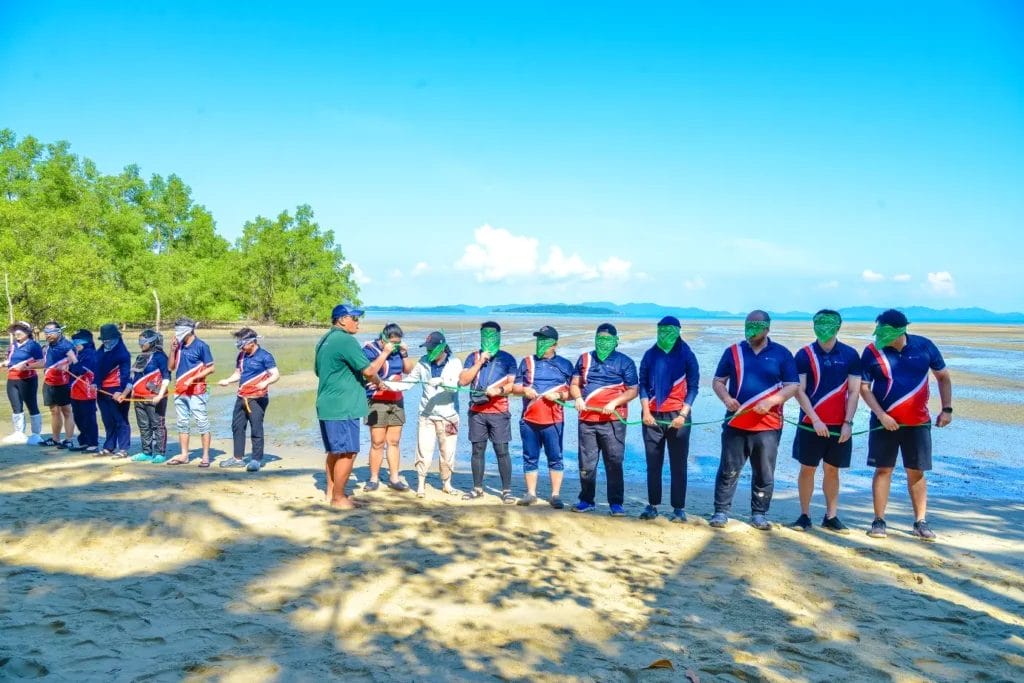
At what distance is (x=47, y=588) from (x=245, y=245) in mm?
54969

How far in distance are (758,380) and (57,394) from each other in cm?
1020

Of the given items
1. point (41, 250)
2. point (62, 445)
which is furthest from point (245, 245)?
point (62, 445)

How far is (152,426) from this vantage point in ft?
29.9

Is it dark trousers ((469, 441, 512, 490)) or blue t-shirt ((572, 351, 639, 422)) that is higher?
blue t-shirt ((572, 351, 639, 422))

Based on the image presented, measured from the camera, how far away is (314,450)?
11391 millimetres

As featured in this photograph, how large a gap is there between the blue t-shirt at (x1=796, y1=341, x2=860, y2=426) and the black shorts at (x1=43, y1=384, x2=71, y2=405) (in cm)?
1045

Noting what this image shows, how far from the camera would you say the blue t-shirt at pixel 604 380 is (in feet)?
22.2

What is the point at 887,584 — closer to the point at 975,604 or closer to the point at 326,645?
the point at 975,604

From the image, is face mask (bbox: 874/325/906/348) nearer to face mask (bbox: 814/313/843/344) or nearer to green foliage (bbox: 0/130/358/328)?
face mask (bbox: 814/313/843/344)

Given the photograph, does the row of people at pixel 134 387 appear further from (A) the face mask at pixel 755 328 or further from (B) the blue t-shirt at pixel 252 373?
(A) the face mask at pixel 755 328

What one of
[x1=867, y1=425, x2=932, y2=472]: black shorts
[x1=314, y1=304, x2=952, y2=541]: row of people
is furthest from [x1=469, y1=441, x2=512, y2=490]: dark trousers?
[x1=867, y1=425, x2=932, y2=472]: black shorts

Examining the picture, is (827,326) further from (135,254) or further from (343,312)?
(135,254)

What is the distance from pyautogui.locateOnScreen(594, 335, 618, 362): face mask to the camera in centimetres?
677

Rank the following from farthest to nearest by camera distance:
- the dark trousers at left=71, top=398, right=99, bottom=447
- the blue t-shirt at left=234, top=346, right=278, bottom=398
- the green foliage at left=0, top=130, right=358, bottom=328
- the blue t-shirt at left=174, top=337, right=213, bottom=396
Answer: the green foliage at left=0, top=130, right=358, bottom=328, the dark trousers at left=71, top=398, right=99, bottom=447, the blue t-shirt at left=234, top=346, right=278, bottom=398, the blue t-shirt at left=174, top=337, right=213, bottom=396
